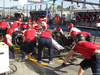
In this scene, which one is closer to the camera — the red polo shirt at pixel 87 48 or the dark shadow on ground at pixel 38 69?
the red polo shirt at pixel 87 48

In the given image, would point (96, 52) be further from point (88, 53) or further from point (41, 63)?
point (41, 63)

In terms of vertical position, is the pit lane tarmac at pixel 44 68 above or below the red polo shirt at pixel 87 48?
below

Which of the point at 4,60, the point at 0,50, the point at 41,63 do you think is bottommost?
the point at 41,63

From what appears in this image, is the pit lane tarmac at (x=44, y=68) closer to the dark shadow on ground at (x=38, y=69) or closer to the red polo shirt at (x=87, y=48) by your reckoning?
the dark shadow on ground at (x=38, y=69)

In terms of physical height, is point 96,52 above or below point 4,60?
above

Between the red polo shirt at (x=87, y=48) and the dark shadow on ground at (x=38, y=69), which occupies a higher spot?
the red polo shirt at (x=87, y=48)

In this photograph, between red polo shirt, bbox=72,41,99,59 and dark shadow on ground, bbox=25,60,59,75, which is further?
dark shadow on ground, bbox=25,60,59,75

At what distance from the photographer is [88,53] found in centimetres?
323

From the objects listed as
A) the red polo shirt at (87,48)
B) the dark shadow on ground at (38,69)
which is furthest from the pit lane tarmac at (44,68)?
the red polo shirt at (87,48)

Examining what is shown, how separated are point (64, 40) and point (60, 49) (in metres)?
1.02

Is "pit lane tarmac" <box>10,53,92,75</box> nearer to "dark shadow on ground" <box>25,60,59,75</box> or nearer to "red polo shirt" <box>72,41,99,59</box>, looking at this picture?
"dark shadow on ground" <box>25,60,59,75</box>

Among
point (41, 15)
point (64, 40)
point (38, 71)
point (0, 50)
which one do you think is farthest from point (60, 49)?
point (41, 15)

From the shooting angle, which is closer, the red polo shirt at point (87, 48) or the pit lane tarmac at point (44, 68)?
the red polo shirt at point (87, 48)

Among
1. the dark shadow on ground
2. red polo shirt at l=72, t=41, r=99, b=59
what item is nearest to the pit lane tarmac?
the dark shadow on ground
